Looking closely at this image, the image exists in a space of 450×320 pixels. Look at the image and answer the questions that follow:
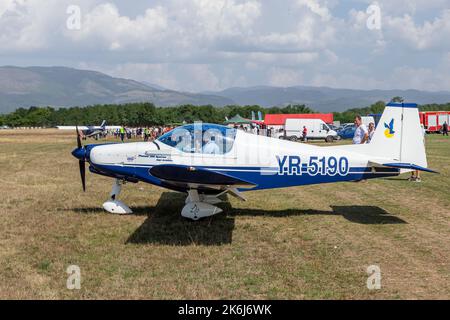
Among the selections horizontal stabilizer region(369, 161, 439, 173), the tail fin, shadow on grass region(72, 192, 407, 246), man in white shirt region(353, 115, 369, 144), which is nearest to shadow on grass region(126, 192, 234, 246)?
shadow on grass region(72, 192, 407, 246)

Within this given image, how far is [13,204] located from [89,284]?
20.8 feet

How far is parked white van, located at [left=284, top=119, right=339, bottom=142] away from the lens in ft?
Answer: 150

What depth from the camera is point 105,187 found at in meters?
14.2

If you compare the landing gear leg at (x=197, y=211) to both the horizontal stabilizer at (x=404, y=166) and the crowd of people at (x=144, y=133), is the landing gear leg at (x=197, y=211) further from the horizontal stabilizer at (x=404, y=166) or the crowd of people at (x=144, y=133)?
the crowd of people at (x=144, y=133)

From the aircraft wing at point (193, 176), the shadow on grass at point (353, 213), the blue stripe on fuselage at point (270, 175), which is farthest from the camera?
the shadow on grass at point (353, 213)

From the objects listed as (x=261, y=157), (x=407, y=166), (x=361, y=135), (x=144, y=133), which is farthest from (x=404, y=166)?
(x=144, y=133)

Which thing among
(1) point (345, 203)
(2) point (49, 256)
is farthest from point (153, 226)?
(1) point (345, 203)

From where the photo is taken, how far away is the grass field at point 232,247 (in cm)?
580

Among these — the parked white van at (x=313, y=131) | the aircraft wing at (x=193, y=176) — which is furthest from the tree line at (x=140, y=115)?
the aircraft wing at (x=193, y=176)

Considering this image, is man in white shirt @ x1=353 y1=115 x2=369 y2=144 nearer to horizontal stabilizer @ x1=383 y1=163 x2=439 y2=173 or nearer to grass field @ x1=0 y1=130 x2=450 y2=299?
grass field @ x1=0 y1=130 x2=450 y2=299

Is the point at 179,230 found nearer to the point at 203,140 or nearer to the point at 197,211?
the point at 197,211

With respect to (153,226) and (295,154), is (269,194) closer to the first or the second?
(295,154)

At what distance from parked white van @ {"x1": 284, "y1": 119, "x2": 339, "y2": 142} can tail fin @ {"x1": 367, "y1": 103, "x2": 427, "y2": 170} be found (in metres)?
36.2
